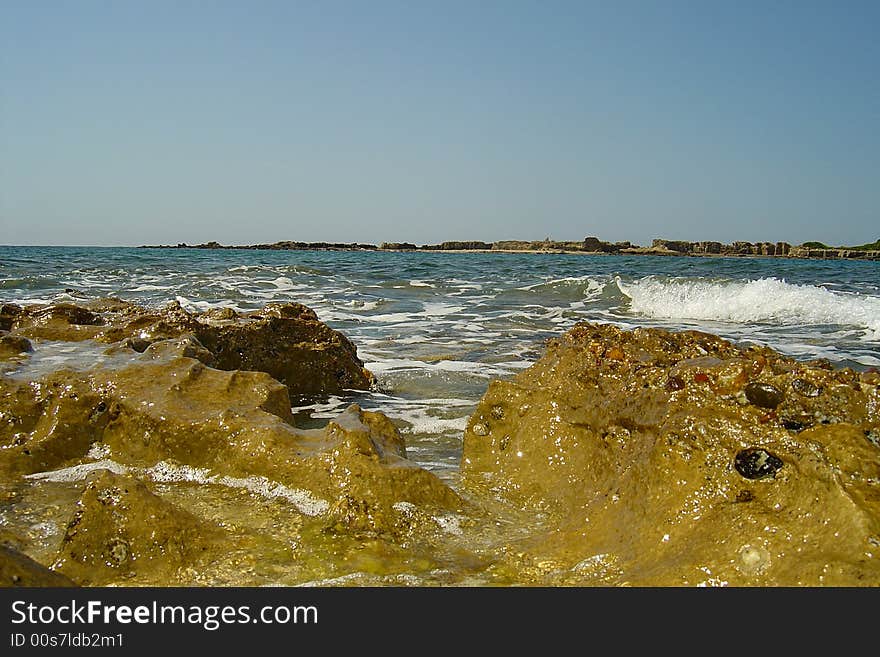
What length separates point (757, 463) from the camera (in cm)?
188

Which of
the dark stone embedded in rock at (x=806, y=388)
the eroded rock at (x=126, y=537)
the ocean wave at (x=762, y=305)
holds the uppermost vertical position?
the dark stone embedded in rock at (x=806, y=388)

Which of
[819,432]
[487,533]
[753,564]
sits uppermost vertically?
[819,432]

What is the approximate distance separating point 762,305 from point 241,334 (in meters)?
10.7

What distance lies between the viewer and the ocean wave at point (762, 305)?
10872 mm

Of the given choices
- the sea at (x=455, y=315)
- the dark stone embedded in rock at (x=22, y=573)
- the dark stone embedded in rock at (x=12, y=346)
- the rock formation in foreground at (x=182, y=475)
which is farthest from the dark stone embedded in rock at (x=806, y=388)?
the dark stone embedded in rock at (x=12, y=346)

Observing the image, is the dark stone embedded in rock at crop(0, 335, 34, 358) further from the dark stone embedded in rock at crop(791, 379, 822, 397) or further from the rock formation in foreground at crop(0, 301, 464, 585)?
the dark stone embedded in rock at crop(791, 379, 822, 397)

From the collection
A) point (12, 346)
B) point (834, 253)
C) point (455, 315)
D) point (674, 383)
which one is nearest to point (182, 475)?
point (12, 346)

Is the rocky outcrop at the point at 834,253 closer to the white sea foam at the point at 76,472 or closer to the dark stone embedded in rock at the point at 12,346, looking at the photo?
the dark stone embedded in rock at the point at 12,346

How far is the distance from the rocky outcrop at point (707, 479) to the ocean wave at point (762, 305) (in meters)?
8.57

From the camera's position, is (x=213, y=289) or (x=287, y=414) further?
(x=213, y=289)

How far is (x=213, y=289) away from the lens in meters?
15.5
